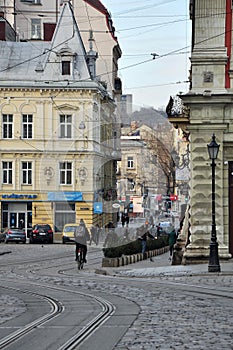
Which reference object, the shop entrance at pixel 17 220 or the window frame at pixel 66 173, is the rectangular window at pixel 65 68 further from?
the shop entrance at pixel 17 220

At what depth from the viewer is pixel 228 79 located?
2775cm

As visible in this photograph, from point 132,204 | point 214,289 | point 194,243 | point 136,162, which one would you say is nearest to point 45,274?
point 194,243

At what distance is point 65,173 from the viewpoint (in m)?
57.0

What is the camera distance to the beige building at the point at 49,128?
5706cm

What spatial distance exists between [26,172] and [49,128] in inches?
135

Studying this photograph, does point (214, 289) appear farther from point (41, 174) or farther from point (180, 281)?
point (41, 174)

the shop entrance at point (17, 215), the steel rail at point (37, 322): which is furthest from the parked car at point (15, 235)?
the steel rail at point (37, 322)

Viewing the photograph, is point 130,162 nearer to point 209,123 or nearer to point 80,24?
point 209,123

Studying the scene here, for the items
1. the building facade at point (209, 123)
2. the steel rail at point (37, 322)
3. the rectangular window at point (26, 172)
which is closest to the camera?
the steel rail at point (37, 322)

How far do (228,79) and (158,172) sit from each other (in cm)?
851

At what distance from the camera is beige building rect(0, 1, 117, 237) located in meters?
57.1

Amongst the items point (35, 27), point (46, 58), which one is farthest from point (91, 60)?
point (35, 27)

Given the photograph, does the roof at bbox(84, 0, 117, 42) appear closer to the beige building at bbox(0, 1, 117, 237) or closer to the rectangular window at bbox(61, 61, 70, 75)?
the beige building at bbox(0, 1, 117, 237)

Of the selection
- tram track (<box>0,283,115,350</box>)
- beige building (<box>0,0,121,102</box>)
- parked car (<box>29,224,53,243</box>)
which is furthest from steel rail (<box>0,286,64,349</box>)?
beige building (<box>0,0,121,102</box>)
